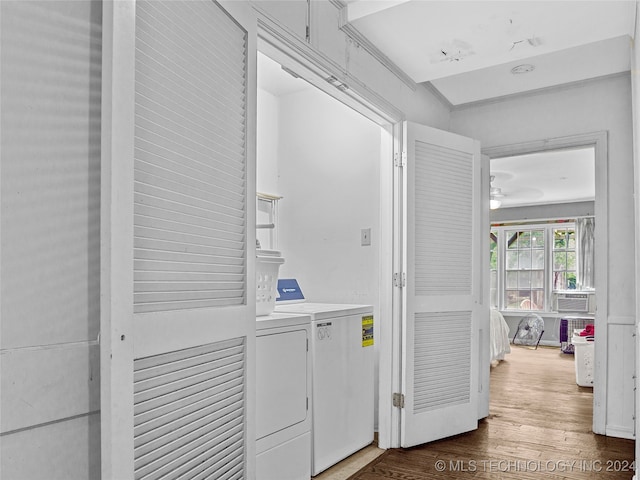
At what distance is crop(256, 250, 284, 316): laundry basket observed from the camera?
2338 millimetres

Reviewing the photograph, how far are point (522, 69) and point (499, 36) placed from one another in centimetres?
73

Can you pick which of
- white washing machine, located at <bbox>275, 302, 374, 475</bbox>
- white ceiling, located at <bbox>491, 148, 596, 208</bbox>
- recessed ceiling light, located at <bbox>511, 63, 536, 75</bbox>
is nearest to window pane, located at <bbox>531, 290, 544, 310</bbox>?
white ceiling, located at <bbox>491, 148, 596, 208</bbox>

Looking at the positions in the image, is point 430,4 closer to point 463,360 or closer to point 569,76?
point 569,76

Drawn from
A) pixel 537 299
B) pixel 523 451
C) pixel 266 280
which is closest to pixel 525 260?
pixel 537 299

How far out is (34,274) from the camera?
3.52 ft

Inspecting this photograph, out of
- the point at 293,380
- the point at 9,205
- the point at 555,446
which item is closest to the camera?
the point at 9,205

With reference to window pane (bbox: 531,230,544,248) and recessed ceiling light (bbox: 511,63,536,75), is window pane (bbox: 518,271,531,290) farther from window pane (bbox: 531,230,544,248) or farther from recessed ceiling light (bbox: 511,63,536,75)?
recessed ceiling light (bbox: 511,63,536,75)

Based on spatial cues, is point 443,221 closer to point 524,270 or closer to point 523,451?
point 523,451

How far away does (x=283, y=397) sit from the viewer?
7.57 ft

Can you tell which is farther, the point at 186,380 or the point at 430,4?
the point at 430,4

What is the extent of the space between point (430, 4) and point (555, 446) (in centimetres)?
279

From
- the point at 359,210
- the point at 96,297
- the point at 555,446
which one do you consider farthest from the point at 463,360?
the point at 96,297

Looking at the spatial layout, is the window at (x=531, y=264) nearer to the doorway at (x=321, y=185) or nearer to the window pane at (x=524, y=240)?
the window pane at (x=524, y=240)

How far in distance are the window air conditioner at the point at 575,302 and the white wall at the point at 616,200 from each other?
5.21 m
